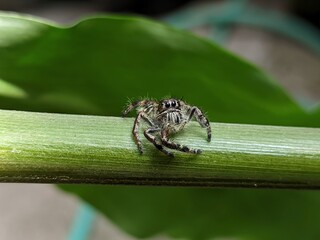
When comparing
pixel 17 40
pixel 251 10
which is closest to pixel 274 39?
pixel 251 10

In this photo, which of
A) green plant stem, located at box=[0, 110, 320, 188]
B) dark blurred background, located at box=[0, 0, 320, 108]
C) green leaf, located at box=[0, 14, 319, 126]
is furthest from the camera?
dark blurred background, located at box=[0, 0, 320, 108]

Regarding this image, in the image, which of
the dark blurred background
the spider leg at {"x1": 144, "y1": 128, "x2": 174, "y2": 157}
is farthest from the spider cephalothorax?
the dark blurred background

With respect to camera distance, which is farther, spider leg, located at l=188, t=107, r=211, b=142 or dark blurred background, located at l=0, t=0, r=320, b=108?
dark blurred background, located at l=0, t=0, r=320, b=108

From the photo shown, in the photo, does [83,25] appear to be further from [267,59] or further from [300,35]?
[267,59]

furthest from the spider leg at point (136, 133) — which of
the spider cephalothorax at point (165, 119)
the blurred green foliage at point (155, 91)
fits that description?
the blurred green foliage at point (155, 91)

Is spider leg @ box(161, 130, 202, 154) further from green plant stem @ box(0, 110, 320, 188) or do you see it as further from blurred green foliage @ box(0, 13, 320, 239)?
blurred green foliage @ box(0, 13, 320, 239)

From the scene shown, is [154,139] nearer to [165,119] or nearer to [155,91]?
[165,119]
